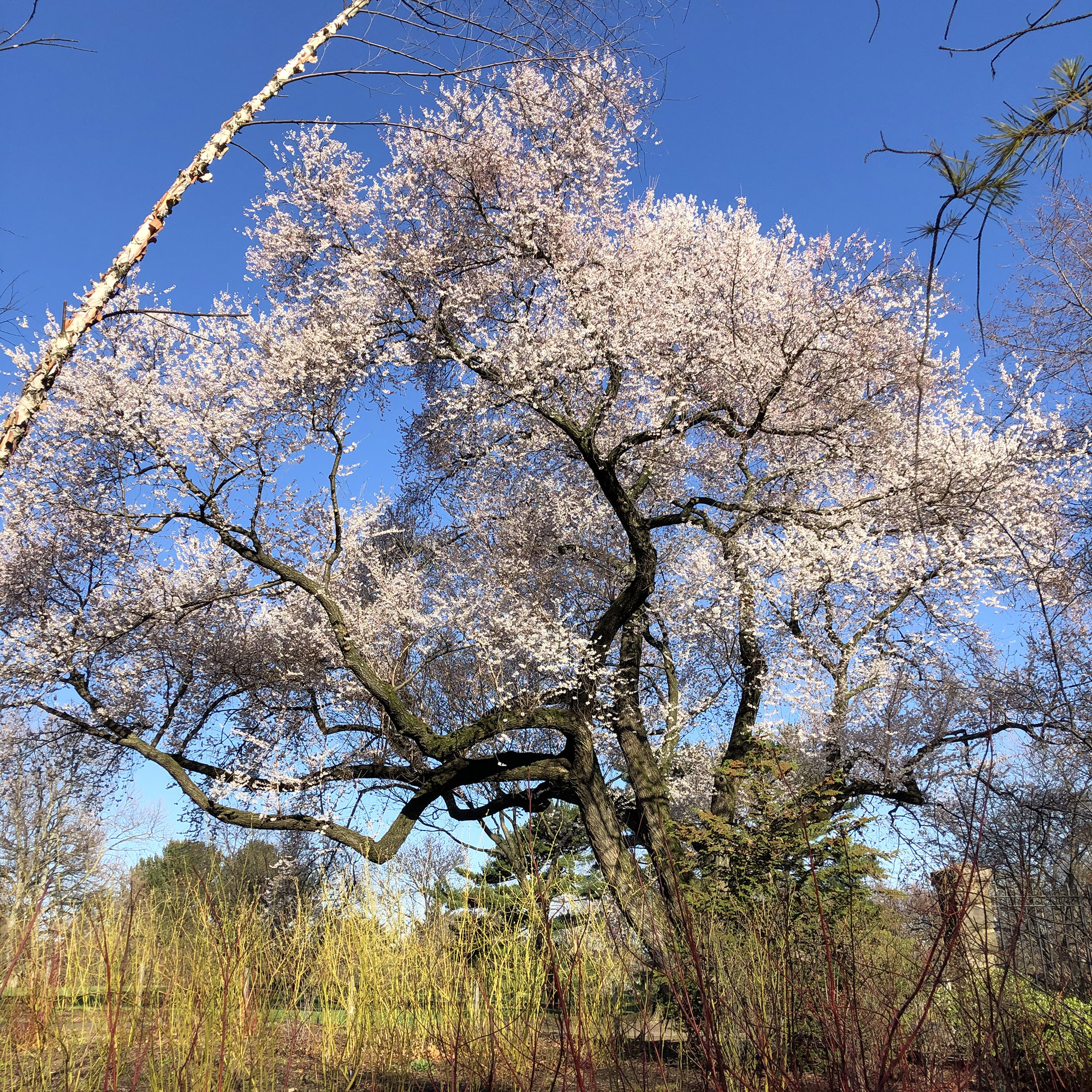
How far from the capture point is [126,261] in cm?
351

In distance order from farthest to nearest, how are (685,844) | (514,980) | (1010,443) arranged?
(1010,443), (685,844), (514,980)

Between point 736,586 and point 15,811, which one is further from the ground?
point 736,586

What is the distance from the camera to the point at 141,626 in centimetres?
1198

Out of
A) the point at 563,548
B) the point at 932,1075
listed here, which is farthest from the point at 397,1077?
the point at 563,548

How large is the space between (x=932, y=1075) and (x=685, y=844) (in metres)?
6.80

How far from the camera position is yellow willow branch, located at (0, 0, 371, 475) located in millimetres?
3242

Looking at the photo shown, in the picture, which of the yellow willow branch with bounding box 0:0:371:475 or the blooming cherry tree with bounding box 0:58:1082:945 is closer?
the yellow willow branch with bounding box 0:0:371:475

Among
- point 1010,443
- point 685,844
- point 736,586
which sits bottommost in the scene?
point 685,844

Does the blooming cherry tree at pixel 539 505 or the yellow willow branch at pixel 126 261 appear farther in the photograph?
the blooming cherry tree at pixel 539 505

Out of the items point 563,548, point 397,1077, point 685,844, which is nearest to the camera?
point 397,1077

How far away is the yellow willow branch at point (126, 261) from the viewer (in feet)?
10.6

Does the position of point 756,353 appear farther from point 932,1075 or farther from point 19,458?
point 19,458

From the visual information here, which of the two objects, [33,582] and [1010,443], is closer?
[1010,443]

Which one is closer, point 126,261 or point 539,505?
point 126,261
